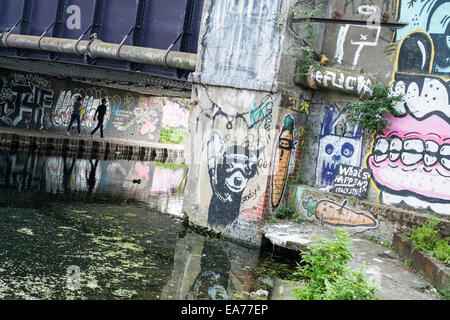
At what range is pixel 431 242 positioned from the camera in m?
7.09

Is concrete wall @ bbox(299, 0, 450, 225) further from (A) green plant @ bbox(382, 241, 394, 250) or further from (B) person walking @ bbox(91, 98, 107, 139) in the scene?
(B) person walking @ bbox(91, 98, 107, 139)

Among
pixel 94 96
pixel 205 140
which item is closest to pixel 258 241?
pixel 205 140

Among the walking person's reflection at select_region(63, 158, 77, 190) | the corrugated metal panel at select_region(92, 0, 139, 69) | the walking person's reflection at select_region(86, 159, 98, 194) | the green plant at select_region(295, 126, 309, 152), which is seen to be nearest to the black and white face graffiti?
the green plant at select_region(295, 126, 309, 152)

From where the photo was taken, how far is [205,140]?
10.1m

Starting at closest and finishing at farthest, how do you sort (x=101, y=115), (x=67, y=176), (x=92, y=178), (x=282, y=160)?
1. (x=282, y=160)
2. (x=67, y=176)
3. (x=92, y=178)
4. (x=101, y=115)

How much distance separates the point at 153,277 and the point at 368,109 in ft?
17.6

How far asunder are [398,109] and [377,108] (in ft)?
1.45

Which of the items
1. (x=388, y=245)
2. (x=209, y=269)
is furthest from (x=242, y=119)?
(x=388, y=245)

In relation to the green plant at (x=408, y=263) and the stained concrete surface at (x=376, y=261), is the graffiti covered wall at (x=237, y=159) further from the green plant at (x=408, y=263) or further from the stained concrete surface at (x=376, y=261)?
the green plant at (x=408, y=263)

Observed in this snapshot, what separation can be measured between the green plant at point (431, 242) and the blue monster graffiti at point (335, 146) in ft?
7.70

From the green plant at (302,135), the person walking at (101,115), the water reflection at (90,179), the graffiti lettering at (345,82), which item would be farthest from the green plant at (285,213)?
the person walking at (101,115)

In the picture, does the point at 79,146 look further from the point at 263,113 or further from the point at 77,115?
the point at 263,113
